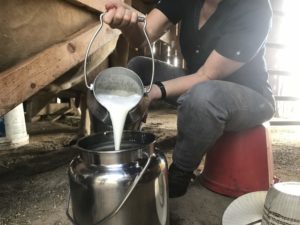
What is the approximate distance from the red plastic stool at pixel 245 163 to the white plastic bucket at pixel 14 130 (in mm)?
1229

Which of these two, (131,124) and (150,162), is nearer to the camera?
(150,162)

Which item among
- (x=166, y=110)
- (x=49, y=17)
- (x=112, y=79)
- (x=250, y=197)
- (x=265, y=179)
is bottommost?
(x=166, y=110)

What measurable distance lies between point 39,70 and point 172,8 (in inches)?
26.9

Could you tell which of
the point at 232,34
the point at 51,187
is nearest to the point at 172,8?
the point at 232,34

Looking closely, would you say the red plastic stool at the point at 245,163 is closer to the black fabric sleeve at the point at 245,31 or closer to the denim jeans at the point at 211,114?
the denim jeans at the point at 211,114

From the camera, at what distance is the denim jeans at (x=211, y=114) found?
40.2 inches

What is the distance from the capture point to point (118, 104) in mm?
846

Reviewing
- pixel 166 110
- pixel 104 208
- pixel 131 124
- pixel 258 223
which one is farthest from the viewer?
pixel 166 110

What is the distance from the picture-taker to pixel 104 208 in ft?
2.23

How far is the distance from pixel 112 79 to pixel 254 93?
0.56 metres

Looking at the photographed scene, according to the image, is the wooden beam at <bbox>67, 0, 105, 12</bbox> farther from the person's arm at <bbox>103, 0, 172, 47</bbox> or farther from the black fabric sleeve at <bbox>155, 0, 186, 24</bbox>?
the black fabric sleeve at <bbox>155, 0, 186, 24</bbox>

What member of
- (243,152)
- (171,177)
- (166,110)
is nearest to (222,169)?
(243,152)

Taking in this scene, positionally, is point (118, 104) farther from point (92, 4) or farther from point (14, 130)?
point (14, 130)

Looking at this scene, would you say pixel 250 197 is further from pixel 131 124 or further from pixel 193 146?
pixel 131 124
